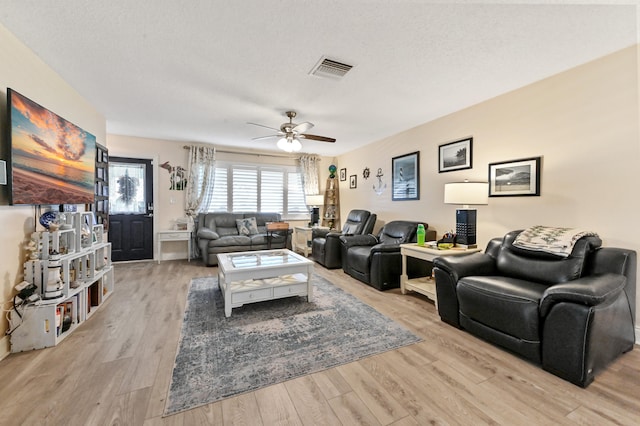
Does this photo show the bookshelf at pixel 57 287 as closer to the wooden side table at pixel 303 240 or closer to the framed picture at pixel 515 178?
the wooden side table at pixel 303 240

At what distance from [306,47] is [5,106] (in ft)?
7.64

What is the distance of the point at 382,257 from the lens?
338 cm

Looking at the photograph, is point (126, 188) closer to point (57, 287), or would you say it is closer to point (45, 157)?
point (45, 157)

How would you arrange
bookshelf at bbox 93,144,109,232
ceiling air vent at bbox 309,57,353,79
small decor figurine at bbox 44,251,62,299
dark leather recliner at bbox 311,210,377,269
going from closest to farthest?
small decor figurine at bbox 44,251,62,299
ceiling air vent at bbox 309,57,353,79
bookshelf at bbox 93,144,109,232
dark leather recliner at bbox 311,210,377,269

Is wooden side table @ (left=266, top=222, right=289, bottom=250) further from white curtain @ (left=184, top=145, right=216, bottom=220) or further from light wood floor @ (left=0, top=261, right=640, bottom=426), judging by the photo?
light wood floor @ (left=0, top=261, right=640, bottom=426)

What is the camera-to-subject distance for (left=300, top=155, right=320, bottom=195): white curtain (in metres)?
6.21

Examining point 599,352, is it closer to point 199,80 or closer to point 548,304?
point 548,304

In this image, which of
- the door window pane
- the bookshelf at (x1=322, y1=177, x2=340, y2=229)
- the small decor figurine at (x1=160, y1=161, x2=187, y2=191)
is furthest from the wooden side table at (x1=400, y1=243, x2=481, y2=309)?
the door window pane

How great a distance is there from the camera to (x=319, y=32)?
1894 mm

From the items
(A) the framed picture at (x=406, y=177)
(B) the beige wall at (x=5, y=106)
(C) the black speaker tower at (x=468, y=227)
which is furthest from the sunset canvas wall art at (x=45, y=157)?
(A) the framed picture at (x=406, y=177)

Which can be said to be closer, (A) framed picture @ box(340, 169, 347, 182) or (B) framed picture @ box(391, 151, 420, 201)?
(B) framed picture @ box(391, 151, 420, 201)

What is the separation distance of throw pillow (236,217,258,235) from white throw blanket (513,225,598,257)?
433 centimetres

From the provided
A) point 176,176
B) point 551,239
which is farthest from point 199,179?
point 551,239

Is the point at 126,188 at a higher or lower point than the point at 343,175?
lower
